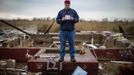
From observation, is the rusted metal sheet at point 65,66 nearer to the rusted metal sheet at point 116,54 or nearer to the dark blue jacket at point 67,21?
the dark blue jacket at point 67,21

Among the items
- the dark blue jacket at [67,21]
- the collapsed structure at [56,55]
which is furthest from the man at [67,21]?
the collapsed structure at [56,55]

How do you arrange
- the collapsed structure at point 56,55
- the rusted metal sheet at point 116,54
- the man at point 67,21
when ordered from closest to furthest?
the man at point 67,21 < the collapsed structure at point 56,55 < the rusted metal sheet at point 116,54

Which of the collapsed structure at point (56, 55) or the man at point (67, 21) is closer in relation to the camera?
the man at point (67, 21)

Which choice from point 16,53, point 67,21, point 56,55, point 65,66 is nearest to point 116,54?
point 56,55

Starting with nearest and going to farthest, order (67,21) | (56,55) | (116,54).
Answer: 1. (67,21)
2. (56,55)
3. (116,54)

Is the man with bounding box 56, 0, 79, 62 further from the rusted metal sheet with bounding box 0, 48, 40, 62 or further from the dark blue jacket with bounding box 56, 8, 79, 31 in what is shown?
the rusted metal sheet with bounding box 0, 48, 40, 62

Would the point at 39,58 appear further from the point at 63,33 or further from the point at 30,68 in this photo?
the point at 63,33

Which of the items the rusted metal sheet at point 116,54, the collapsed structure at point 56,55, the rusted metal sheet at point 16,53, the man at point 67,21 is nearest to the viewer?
the man at point 67,21

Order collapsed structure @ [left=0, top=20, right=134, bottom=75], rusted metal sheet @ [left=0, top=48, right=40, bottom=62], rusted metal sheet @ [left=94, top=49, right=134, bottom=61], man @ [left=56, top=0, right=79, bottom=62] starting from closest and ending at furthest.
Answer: man @ [left=56, top=0, right=79, bottom=62] < collapsed structure @ [left=0, top=20, right=134, bottom=75] < rusted metal sheet @ [left=94, top=49, right=134, bottom=61] < rusted metal sheet @ [left=0, top=48, right=40, bottom=62]

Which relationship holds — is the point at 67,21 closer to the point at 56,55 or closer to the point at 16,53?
the point at 56,55

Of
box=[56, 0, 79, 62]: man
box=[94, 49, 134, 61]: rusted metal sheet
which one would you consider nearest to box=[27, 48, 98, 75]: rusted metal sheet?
box=[56, 0, 79, 62]: man

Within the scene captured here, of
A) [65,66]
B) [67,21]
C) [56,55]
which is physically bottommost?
[65,66]

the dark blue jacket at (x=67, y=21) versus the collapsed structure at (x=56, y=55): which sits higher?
the dark blue jacket at (x=67, y=21)

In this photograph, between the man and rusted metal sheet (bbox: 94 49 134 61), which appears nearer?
the man
